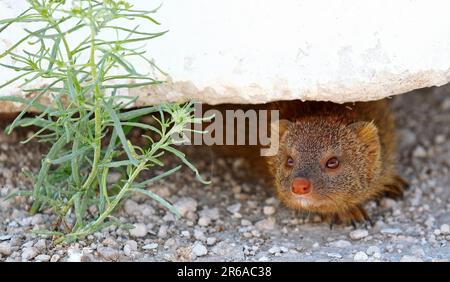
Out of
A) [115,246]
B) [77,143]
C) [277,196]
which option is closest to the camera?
[77,143]

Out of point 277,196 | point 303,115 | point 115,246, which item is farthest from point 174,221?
point 303,115

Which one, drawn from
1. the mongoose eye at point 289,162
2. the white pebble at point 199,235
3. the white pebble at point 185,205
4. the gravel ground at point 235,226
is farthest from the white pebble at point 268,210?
the white pebble at point 199,235

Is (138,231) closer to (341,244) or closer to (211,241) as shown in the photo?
(211,241)

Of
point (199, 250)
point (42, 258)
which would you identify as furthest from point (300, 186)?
point (42, 258)

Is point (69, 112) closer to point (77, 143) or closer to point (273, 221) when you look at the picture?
point (77, 143)

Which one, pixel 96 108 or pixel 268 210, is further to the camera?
pixel 268 210

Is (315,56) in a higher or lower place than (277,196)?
higher
